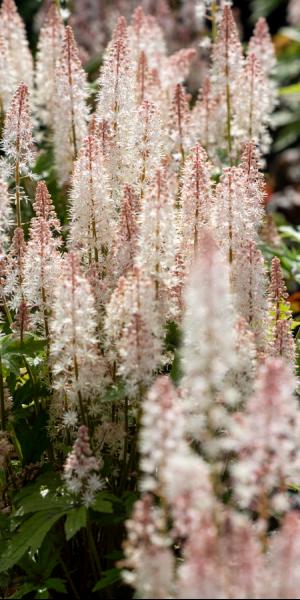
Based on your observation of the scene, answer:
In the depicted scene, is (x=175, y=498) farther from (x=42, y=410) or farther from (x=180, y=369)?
(x=42, y=410)

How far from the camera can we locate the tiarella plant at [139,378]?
227 centimetres

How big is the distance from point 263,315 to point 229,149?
209 cm

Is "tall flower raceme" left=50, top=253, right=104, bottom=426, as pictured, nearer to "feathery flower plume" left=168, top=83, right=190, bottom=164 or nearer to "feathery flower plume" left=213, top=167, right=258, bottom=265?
"feathery flower plume" left=213, top=167, right=258, bottom=265

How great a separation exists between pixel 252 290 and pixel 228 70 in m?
2.28

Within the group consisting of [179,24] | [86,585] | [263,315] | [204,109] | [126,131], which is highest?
[179,24]

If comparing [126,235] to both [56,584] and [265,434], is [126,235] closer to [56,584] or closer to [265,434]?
[56,584]

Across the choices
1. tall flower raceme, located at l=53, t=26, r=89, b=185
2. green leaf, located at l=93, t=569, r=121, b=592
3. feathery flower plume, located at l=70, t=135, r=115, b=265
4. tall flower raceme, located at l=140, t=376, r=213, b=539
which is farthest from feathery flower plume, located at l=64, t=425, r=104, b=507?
tall flower raceme, located at l=53, t=26, r=89, b=185

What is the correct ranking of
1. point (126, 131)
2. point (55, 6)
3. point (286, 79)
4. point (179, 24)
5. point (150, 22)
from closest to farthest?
point (126, 131) < point (55, 6) < point (150, 22) < point (179, 24) < point (286, 79)

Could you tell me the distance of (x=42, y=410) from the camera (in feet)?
12.7

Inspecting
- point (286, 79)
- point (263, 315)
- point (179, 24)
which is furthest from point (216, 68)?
point (286, 79)

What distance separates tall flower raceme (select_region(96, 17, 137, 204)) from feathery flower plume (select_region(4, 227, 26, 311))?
0.60 metres

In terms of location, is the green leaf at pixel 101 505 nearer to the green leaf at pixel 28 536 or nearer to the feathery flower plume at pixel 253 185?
the green leaf at pixel 28 536

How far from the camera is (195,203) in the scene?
359 cm

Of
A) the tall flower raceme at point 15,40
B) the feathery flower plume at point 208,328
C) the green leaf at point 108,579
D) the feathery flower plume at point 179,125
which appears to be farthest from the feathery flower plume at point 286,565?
the tall flower raceme at point 15,40
